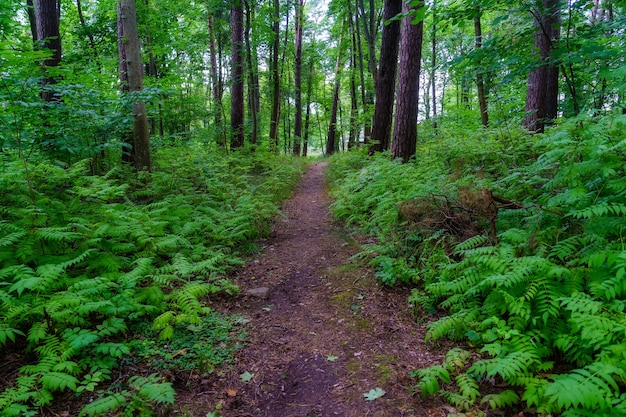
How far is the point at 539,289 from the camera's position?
3.02 meters

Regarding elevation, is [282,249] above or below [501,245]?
below

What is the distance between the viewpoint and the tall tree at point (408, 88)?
822 cm

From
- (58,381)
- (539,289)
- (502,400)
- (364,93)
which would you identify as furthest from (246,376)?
(364,93)

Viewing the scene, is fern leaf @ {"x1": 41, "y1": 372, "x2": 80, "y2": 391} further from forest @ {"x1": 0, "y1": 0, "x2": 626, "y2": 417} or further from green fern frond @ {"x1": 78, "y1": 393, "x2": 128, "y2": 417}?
green fern frond @ {"x1": 78, "y1": 393, "x2": 128, "y2": 417}

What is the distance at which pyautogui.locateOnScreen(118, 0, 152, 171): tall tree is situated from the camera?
7.09 metres

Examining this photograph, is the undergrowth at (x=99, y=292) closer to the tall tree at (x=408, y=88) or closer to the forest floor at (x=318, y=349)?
the forest floor at (x=318, y=349)

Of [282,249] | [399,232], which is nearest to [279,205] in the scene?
[282,249]

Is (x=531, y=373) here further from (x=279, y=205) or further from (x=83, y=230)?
(x=279, y=205)

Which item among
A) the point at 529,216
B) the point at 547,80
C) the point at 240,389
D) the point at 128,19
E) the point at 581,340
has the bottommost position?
the point at 240,389

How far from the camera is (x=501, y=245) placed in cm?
381

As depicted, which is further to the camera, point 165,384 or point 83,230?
point 83,230

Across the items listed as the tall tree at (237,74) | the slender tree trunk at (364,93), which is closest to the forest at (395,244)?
the tall tree at (237,74)

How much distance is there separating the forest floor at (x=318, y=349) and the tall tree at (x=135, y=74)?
4403mm

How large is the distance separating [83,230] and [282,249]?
329cm
